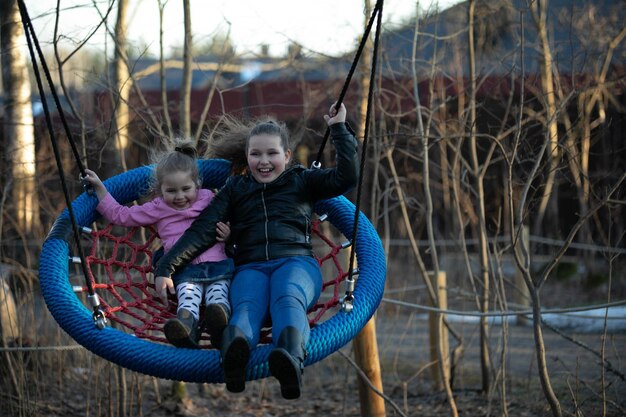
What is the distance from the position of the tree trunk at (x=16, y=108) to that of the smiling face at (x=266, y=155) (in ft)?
7.24

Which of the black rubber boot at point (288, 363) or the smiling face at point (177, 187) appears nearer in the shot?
the black rubber boot at point (288, 363)

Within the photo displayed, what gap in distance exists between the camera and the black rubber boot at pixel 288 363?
268 centimetres

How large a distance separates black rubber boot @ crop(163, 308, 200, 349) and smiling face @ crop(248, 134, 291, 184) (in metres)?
0.66

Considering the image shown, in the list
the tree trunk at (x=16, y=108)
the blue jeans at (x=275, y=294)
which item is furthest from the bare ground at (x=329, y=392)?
the blue jeans at (x=275, y=294)

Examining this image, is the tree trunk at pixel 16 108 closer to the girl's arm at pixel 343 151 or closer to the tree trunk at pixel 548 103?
the girl's arm at pixel 343 151


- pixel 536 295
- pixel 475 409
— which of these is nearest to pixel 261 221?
pixel 536 295

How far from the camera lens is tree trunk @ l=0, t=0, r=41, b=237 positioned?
5.18 m

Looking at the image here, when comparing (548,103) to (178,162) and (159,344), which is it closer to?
(178,162)

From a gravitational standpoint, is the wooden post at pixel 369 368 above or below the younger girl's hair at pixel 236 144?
below

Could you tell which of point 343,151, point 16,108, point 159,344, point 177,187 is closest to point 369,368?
point 177,187

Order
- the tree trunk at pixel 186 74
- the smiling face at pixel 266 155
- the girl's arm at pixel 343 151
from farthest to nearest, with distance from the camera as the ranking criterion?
the tree trunk at pixel 186 74
the smiling face at pixel 266 155
the girl's arm at pixel 343 151

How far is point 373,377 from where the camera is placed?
469cm

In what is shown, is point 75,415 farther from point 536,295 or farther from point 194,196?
point 536,295

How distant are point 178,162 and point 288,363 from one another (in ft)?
3.84
